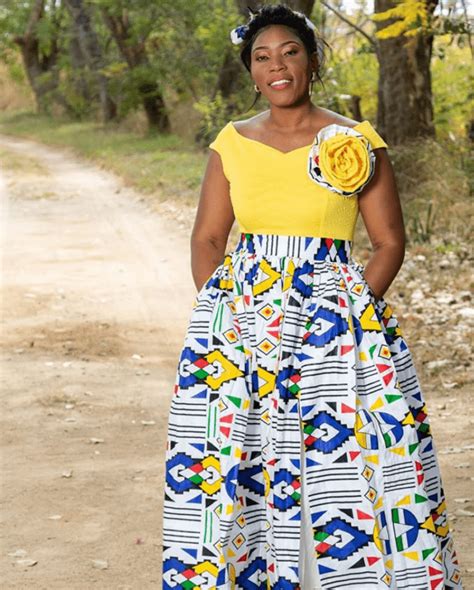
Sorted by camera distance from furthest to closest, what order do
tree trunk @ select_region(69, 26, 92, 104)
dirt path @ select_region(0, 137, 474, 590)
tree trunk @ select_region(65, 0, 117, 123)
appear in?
tree trunk @ select_region(69, 26, 92, 104), tree trunk @ select_region(65, 0, 117, 123), dirt path @ select_region(0, 137, 474, 590)

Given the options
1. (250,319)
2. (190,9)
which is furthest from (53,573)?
(190,9)

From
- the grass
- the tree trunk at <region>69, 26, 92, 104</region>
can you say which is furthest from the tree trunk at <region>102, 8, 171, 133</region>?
the tree trunk at <region>69, 26, 92, 104</region>

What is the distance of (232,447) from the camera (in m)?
3.07

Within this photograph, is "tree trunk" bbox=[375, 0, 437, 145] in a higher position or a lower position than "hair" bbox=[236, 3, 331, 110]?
lower

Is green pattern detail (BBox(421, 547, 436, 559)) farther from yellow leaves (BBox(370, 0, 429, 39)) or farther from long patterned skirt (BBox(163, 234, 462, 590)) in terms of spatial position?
yellow leaves (BBox(370, 0, 429, 39))

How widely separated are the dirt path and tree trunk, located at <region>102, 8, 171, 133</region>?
1426 centimetres

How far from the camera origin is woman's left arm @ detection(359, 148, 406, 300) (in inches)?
123

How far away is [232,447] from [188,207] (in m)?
12.2

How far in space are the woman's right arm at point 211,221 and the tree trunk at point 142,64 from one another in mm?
24518

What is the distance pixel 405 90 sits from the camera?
39.3 feet

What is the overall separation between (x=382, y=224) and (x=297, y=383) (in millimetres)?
464

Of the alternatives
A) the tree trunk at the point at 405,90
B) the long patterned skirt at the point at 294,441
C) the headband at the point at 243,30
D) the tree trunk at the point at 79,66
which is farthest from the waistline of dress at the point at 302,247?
the tree trunk at the point at 79,66

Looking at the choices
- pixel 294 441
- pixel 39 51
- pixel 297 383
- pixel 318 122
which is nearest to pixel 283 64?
pixel 318 122

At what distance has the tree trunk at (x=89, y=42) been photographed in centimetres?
3131
